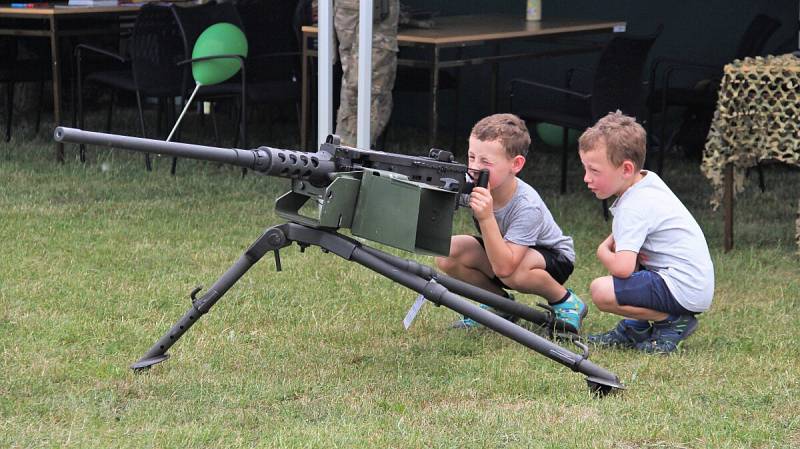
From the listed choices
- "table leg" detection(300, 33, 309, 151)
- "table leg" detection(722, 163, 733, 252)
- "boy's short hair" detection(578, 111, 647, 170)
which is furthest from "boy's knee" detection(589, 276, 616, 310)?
"table leg" detection(300, 33, 309, 151)

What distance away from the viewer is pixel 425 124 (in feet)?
33.9

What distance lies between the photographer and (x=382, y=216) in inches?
145

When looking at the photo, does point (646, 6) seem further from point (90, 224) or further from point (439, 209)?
point (439, 209)

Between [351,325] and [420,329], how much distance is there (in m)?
0.26

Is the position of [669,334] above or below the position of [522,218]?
below

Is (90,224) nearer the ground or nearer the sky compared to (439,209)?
nearer the ground

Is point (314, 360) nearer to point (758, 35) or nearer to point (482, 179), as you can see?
point (482, 179)

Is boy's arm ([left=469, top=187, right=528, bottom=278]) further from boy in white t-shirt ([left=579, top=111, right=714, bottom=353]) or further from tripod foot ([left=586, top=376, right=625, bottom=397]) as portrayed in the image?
tripod foot ([left=586, top=376, right=625, bottom=397])

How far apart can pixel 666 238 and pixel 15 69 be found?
5.96 meters

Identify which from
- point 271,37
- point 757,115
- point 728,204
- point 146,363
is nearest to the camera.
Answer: point 146,363

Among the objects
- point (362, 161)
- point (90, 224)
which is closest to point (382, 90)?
point (90, 224)

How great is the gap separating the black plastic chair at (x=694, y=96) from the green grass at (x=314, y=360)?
137cm

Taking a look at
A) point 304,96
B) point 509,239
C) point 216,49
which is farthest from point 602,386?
point 216,49

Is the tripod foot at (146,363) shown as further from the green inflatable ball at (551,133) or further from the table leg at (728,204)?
the green inflatable ball at (551,133)
